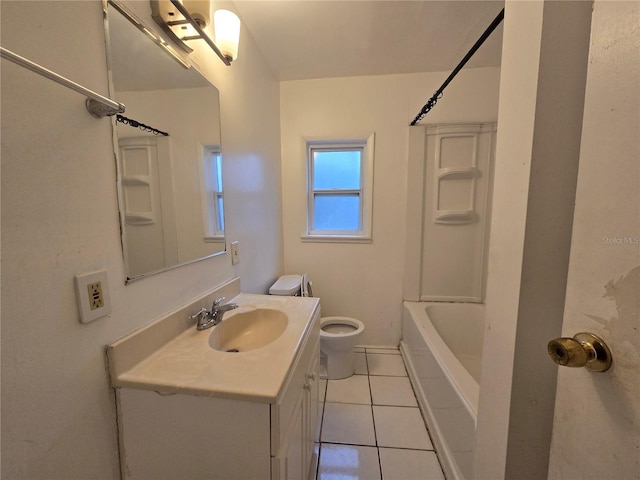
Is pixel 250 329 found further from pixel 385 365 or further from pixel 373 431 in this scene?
pixel 385 365

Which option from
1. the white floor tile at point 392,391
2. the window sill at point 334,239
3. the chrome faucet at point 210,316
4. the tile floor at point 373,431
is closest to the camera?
the chrome faucet at point 210,316

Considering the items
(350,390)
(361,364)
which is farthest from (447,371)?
(361,364)

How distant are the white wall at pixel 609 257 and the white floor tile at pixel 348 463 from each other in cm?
103

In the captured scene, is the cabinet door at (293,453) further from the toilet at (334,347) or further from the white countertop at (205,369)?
the toilet at (334,347)

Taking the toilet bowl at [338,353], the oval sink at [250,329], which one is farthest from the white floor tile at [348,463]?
the oval sink at [250,329]

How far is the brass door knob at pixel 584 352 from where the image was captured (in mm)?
446

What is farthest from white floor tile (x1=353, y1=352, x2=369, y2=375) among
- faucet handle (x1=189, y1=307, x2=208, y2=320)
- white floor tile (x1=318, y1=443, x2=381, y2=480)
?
faucet handle (x1=189, y1=307, x2=208, y2=320)

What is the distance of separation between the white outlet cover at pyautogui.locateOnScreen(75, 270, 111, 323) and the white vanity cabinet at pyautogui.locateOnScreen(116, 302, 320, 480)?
0.23 m

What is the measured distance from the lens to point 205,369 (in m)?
0.74

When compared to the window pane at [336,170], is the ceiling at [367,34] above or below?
above

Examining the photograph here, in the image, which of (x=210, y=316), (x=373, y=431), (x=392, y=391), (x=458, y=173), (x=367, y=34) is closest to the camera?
(x=210, y=316)

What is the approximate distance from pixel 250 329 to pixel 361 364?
1326 millimetres

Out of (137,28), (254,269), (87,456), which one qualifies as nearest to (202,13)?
(137,28)

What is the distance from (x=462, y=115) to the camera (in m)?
2.04
